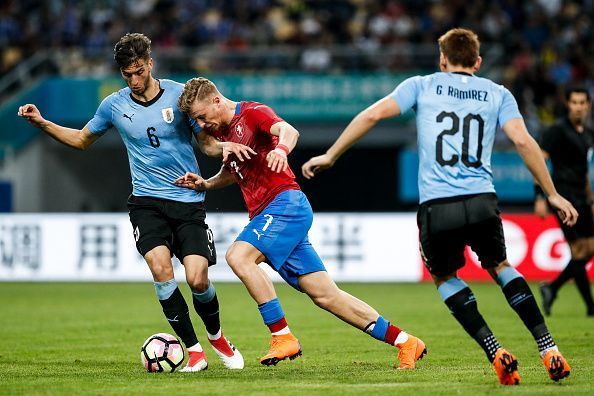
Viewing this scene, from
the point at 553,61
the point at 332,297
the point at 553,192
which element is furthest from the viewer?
the point at 553,61

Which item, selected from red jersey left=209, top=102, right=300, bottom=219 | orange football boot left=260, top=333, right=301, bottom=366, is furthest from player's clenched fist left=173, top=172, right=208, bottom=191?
orange football boot left=260, top=333, right=301, bottom=366

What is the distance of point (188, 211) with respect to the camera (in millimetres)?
8195

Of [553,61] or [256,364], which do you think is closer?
[256,364]

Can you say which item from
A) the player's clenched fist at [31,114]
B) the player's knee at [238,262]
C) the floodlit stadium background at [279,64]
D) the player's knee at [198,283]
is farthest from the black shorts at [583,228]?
the floodlit stadium background at [279,64]

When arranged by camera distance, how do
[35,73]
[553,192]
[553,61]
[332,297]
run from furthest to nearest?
1. [35,73]
2. [553,61]
3. [332,297]
4. [553,192]

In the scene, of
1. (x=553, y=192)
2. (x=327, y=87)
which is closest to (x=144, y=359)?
(x=553, y=192)

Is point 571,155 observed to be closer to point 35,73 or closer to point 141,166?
point 141,166

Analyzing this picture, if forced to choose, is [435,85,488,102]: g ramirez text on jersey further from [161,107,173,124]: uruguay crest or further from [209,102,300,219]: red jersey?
[161,107,173,124]: uruguay crest

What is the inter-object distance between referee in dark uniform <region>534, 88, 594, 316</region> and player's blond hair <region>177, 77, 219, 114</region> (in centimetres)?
550

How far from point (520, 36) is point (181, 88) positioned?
16.9m

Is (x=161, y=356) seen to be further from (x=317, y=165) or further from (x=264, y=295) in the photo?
(x=317, y=165)

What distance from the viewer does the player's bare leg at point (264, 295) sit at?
7.71 m

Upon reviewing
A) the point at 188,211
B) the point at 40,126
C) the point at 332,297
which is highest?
the point at 40,126

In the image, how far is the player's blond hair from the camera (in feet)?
25.2
